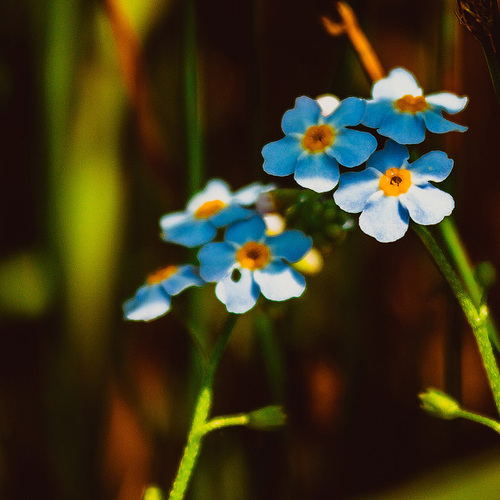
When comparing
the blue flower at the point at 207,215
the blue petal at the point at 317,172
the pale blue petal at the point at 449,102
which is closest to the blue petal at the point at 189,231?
the blue flower at the point at 207,215

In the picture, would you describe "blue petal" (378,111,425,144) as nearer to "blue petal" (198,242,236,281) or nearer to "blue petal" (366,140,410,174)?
"blue petal" (366,140,410,174)

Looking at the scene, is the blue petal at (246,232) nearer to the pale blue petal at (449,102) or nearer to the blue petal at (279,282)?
the blue petal at (279,282)

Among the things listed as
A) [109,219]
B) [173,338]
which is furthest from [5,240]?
[173,338]

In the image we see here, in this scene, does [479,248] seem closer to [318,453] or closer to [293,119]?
[318,453]

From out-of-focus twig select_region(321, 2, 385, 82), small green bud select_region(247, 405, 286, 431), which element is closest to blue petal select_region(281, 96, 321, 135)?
out-of-focus twig select_region(321, 2, 385, 82)

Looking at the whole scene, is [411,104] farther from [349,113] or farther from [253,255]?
[253,255]

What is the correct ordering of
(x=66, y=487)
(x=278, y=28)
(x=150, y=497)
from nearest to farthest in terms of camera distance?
(x=150, y=497)
(x=66, y=487)
(x=278, y=28)
